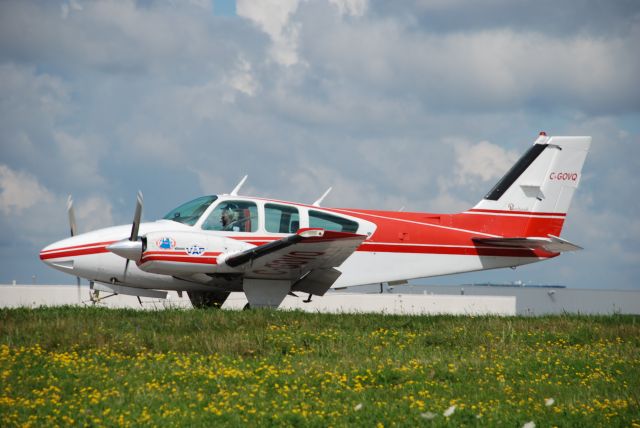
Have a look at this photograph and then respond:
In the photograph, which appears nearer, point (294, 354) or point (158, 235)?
point (294, 354)

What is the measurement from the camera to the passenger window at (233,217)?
16906mm

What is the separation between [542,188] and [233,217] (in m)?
8.35

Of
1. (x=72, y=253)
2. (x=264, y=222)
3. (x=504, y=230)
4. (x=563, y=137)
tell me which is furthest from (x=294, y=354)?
(x=563, y=137)

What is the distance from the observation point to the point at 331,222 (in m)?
17.8

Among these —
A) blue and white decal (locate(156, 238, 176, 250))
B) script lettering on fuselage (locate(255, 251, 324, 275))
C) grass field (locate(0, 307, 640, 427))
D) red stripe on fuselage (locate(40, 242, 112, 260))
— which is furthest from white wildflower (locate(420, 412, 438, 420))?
red stripe on fuselage (locate(40, 242, 112, 260))

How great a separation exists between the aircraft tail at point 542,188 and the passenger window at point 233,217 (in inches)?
248

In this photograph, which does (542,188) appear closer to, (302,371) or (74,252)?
(74,252)

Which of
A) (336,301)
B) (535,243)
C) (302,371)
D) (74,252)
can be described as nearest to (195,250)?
(74,252)

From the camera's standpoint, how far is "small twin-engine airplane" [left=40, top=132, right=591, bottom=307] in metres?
15.9

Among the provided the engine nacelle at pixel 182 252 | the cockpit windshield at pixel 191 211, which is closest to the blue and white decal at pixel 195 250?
the engine nacelle at pixel 182 252

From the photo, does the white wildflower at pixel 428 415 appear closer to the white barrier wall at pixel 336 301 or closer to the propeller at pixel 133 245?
the propeller at pixel 133 245

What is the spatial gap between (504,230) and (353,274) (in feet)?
14.7

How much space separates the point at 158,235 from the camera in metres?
15.8

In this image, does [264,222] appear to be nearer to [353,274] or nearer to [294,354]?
[353,274]
